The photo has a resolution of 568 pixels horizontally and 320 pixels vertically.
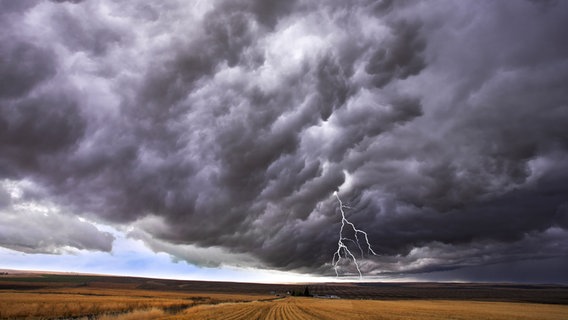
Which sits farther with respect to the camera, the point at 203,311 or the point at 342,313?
the point at 342,313

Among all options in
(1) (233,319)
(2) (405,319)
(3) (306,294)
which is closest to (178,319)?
(1) (233,319)

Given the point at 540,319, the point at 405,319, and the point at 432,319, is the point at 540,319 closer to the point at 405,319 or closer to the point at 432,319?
the point at 432,319

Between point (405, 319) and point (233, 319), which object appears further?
point (405, 319)

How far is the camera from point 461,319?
4406cm

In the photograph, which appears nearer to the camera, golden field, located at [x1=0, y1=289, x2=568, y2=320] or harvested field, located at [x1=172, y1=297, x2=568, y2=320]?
golden field, located at [x1=0, y1=289, x2=568, y2=320]

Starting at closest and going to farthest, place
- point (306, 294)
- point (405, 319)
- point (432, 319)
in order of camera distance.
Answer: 1. point (405, 319)
2. point (432, 319)
3. point (306, 294)

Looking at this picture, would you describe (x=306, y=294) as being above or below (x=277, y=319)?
below

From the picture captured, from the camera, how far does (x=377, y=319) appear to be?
3834cm

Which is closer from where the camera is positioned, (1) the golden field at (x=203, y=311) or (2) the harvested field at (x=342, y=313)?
(1) the golden field at (x=203, y=311)

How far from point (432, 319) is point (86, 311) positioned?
41.9 metres

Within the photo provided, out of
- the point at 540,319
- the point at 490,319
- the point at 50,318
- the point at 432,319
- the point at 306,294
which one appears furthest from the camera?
the point at 306,294

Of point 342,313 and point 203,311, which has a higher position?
point 203,311

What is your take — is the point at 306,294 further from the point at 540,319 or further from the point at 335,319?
the point at 335,319

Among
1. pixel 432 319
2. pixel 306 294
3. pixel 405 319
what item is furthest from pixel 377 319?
pixel 306 294
